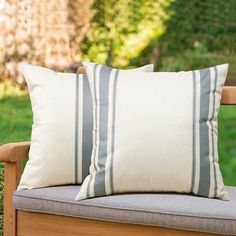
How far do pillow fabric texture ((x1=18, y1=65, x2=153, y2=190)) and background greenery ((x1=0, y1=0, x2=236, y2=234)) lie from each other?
3568mm

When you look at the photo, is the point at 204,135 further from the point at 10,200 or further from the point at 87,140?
the point at 10,200

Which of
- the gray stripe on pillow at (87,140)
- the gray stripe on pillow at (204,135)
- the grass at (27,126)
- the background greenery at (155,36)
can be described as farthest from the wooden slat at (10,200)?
the background greenery at (155,36)

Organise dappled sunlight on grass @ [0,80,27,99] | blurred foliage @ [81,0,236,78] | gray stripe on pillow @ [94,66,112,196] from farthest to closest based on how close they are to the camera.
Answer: blurred foliage @ [81,0,236,78] → dappled sunlight on grass @ [0,80,27,99] → gray stripe on pillow @ [94,66,112,196]

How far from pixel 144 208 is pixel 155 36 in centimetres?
435

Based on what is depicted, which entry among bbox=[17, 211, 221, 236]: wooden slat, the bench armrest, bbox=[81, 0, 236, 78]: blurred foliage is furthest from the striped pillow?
bbox=[81, 0, 236, 78]: blurred foliage

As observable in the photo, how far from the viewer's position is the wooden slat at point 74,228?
3102 millimetres

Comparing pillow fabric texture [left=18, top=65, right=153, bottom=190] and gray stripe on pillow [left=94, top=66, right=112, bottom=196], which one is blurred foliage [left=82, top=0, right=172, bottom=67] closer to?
pillow fabric texture [left=18, top=65, right=153, bottom=190]

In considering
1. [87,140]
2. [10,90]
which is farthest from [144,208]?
[10,90]

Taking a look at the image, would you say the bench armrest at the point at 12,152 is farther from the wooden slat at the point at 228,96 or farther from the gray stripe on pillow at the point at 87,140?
the wooden slat at the point at 228,96

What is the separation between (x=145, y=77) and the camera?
332cm

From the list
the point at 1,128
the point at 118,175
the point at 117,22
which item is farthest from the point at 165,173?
the point at 117,22

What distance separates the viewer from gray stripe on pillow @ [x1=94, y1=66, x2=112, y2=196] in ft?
10.5

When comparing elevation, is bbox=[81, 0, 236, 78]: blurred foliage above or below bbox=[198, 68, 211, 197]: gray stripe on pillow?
above

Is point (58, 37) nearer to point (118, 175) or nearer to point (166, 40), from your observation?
point (166, 40)
